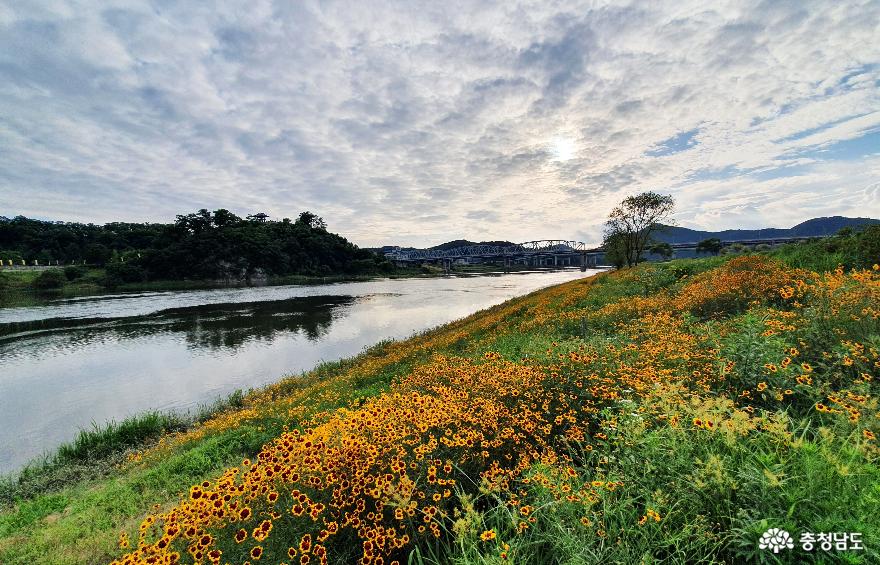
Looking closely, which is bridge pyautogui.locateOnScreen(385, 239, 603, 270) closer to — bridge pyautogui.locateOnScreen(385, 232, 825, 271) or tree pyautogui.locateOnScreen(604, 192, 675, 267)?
bridge pyautogui.locateOnScreen(385, 232, 825, 271)

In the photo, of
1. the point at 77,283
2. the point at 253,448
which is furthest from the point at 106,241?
the point at 253,448

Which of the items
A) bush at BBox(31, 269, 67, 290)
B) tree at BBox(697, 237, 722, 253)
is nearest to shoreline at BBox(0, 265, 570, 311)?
bush at BBox(31, 269, 67, 290)

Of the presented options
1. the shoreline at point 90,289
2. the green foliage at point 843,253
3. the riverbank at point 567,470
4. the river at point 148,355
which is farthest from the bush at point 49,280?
the green foliage at point 843,253

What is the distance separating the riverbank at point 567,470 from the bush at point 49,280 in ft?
314

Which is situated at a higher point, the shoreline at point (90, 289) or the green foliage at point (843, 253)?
the green foliage at point (843, 253)

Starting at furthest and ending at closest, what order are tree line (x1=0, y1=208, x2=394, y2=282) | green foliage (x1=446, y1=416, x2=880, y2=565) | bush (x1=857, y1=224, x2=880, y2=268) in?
1. tree line (x1=0, y1=208, x2=394, y2=282)
2. bush (x1=857, y1=224, x2=880, y2=268)
3. green foliage (x1=446, y1=416, x2=880, y2=565)

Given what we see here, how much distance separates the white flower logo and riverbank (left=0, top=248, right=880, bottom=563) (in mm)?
75

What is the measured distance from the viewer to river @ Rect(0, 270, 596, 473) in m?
14.6

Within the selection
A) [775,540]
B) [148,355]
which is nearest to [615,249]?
[148,355]

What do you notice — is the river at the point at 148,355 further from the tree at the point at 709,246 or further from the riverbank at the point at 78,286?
the tree at the point at 709,246

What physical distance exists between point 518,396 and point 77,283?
110500 millimetres

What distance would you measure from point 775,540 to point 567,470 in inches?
59.8

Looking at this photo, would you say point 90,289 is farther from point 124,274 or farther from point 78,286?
point 124,274

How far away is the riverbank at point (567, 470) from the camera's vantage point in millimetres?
2781
